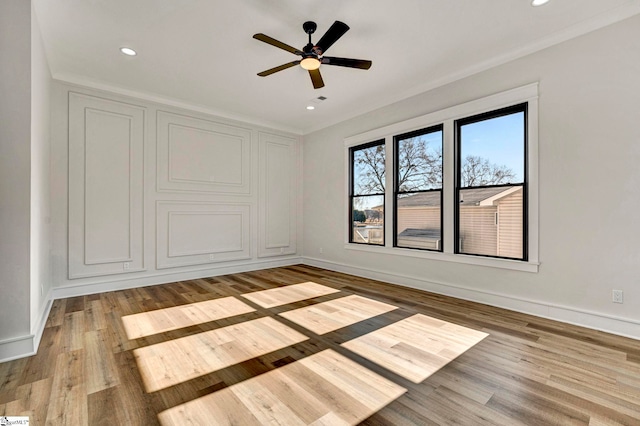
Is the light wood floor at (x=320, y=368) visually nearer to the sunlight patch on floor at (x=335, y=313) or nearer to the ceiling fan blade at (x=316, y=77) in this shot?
the sunlight patch on floor at (x=335, y=313)

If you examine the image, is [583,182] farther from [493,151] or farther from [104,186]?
[104,186]

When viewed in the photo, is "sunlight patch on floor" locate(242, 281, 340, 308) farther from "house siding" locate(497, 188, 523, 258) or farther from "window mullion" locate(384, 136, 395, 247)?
"house siding" locate(497, 188, 523, 258)

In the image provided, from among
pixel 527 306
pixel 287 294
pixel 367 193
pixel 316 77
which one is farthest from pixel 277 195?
pixel 527 306

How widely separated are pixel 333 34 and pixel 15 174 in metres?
2.81

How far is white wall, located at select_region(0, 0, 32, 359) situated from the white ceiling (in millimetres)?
559

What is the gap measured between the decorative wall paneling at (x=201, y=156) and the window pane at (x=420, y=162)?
9.53 ft

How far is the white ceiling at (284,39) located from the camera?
8.68 ft

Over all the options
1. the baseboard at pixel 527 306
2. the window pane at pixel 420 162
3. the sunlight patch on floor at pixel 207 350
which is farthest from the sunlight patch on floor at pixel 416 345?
the window pane at pixel 420 162

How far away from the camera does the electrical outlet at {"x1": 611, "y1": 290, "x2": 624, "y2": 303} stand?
2688 millimetres

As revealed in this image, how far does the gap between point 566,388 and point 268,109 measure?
5.10 meters

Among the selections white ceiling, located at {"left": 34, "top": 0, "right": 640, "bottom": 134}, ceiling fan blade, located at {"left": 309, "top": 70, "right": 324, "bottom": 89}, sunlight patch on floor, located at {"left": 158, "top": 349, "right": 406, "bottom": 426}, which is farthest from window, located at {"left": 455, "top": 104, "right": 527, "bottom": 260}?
sunlight patch on floor, located at {"left": 158, "top": 349, "right": 406, "bottom": 426}

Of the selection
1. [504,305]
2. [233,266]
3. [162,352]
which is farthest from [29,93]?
[504,305]

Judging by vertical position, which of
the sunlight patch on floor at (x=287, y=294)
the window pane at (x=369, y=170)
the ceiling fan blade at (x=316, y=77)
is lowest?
the sunlight patch on floor at (x=287, y=294)

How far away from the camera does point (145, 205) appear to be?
4.56 meters
